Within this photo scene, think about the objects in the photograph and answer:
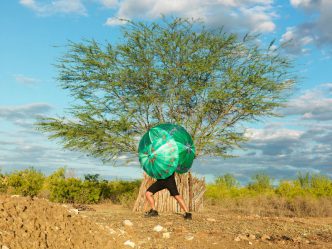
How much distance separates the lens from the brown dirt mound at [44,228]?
A: 633cm

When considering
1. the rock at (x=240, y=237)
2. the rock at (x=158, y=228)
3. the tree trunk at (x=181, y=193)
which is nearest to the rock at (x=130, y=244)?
the rock at (x=158, y=228)

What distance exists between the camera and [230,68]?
18.0 m

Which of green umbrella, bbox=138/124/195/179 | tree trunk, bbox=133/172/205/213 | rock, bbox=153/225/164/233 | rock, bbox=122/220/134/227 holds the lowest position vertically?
rock, bbox=153/225/164/233

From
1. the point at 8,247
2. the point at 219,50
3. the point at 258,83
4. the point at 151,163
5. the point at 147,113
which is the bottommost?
the point at 8,247

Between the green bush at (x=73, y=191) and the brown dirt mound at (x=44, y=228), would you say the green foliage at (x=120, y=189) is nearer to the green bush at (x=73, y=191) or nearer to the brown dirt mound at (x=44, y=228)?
the green bush at (x=73, y=191)

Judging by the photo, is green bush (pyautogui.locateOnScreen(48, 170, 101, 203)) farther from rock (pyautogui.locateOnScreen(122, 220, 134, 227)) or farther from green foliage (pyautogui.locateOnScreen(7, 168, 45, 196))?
rock (pyautogui.locateOnScreen(122, 220, 134, 227))

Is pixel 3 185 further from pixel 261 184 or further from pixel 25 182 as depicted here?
pixel 261 184

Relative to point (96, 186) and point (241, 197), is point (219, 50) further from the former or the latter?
point (96, 186)

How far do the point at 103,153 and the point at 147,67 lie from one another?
146 inches

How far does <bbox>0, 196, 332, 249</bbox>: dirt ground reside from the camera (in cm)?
652

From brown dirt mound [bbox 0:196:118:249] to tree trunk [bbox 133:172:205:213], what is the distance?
8.04 meters

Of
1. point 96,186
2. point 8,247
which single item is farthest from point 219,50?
point 8,247

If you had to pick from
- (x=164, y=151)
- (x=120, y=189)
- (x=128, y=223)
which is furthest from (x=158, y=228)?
(x=120, y=189)

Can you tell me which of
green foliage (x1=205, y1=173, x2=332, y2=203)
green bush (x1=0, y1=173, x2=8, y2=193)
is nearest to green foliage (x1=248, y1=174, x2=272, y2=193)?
green foliage (x1=205, y1=173, x2=332, y2=203)
